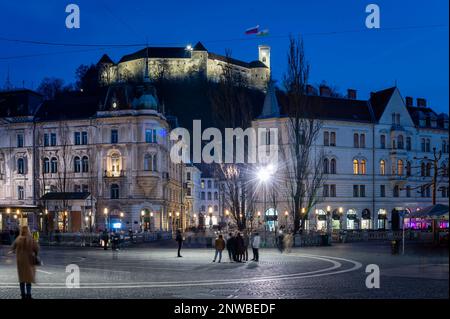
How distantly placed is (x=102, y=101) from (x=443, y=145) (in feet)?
148

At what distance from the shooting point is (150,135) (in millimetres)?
75938

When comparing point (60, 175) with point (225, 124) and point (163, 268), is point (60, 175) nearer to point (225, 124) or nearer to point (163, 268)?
point (225, 124)

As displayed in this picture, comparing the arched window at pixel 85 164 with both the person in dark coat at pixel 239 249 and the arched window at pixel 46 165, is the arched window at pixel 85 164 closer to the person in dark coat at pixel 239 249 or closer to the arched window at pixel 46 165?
the arched window at pixel 46 165

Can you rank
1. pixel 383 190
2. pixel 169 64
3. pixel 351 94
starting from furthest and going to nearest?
pixel 169 64 → pixel 351 94 → pixel 383 190

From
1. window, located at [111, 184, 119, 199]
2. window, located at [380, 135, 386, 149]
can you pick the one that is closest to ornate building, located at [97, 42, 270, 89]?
window, located at [380, 135, 386, 149]

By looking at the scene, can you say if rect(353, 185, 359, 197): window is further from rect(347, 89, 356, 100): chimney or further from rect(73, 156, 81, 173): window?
rect(73, 156, 81, 173): window

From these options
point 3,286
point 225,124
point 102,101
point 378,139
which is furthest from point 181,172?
point 3,286

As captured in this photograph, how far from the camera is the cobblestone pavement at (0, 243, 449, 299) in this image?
17.0 meters

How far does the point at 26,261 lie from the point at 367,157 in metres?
67.1

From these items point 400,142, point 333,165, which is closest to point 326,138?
point 333,165

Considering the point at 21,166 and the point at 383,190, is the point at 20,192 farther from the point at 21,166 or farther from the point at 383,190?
the point at 383,190

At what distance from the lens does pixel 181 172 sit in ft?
311

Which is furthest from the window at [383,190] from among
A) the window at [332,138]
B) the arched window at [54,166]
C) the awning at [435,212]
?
the awning at [435,212]
